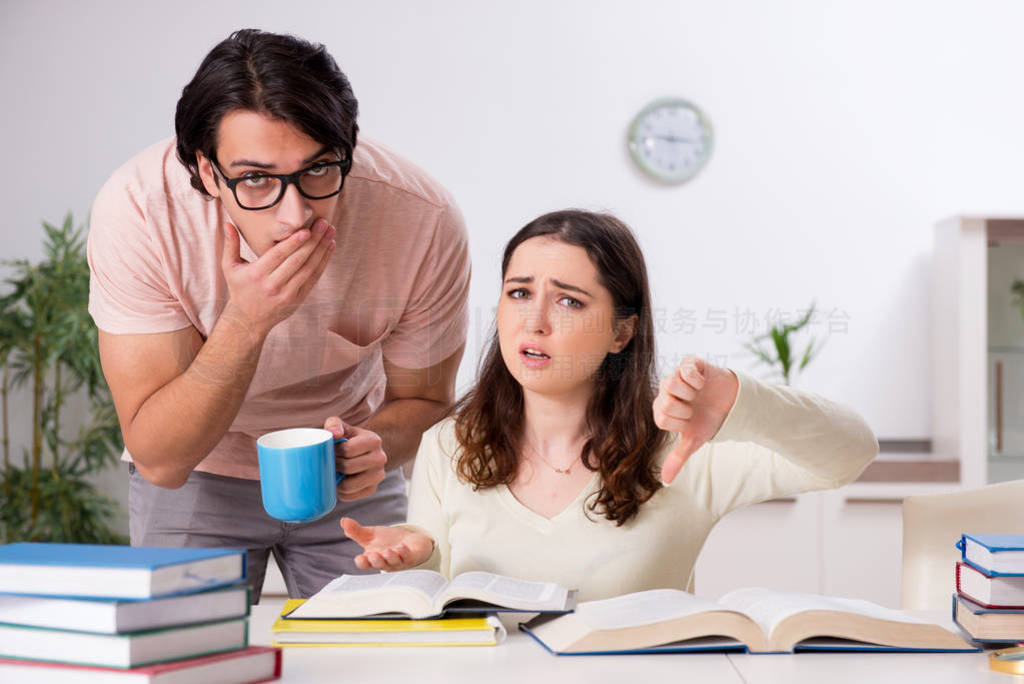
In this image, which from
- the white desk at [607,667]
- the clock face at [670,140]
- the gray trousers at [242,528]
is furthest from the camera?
the clock face at [670,140]

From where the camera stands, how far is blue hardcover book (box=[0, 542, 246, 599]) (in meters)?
0.90

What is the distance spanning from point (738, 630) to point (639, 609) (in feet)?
0.39

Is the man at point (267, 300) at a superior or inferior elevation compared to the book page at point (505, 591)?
superior

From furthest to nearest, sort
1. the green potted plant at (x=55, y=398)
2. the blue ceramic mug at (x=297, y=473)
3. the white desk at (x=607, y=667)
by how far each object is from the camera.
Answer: the green potted plant at (x=55, y=398), the blue ceramic mug at (x=297, y=473), the white desk at (x=607, y=667)

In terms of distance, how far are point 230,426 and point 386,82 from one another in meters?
1.96

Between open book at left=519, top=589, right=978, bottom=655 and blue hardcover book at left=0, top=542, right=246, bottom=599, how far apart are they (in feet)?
1.28

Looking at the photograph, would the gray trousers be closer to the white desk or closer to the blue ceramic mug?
the blue ceramic mug

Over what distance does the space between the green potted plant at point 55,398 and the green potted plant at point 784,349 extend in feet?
7.37

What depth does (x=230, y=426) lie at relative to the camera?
6.21 ft

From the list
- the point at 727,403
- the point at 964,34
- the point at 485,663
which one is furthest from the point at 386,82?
the point at 485,663

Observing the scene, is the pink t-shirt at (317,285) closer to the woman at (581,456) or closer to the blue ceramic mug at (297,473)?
the woman at (581,456)

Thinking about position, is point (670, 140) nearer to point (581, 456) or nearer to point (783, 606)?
point (581, 456)

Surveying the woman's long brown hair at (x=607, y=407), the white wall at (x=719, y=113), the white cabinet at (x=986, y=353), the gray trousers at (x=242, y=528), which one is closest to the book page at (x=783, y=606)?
the woman's long brown hair at (x=607, y=407)

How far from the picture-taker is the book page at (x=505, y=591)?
1153mm
